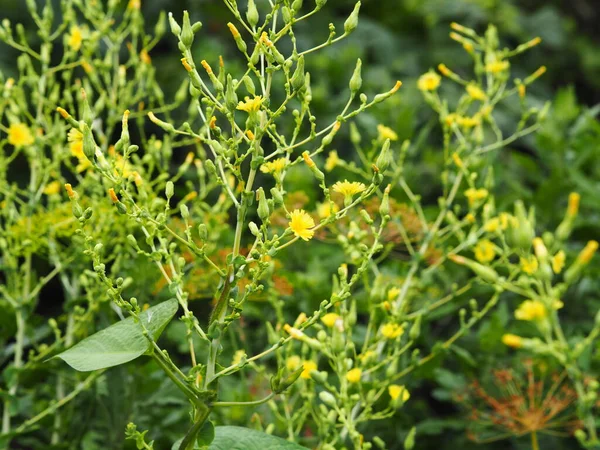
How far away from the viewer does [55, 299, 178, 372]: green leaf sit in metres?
0.89

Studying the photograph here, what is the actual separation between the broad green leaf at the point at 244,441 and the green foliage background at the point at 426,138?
456 mm

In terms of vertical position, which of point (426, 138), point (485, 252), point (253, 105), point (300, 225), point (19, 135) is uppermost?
point (253, 105)

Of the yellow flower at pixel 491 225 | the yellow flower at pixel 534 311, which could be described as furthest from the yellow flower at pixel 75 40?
the yellow flower at pixel 534 311

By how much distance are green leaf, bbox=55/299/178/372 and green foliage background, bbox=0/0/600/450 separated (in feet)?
1.50

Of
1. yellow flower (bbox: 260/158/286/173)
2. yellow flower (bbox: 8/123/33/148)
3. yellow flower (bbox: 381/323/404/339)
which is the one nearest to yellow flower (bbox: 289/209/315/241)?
yellow flower (bbox: 260/158/286/173)

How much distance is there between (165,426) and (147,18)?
6.40 ft

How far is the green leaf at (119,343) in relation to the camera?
886 mm

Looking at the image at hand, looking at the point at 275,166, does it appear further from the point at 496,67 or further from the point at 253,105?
the point at 496,67

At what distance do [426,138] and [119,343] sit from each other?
207 cm

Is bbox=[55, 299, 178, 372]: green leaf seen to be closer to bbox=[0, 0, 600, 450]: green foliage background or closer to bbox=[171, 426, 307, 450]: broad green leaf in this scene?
bbox=[171, 426, 307, 450]: broad green leaf

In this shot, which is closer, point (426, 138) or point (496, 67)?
point (496, 67)

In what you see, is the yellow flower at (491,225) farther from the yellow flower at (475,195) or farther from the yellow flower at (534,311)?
the yellow flower at (534,311)

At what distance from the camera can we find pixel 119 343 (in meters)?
0.94

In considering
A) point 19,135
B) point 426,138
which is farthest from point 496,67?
point 426,138
